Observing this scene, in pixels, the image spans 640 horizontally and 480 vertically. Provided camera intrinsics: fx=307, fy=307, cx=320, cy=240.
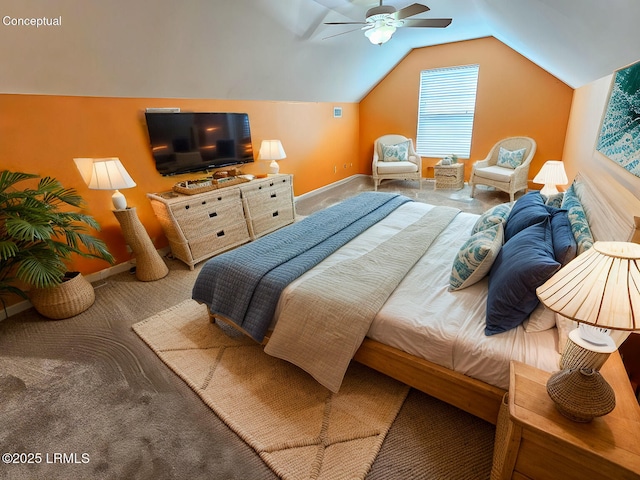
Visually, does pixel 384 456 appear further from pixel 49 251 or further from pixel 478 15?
pixel 478 15

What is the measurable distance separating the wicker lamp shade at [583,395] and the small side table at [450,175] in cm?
460

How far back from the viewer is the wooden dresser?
3.06m

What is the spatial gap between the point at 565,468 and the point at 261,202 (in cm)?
339

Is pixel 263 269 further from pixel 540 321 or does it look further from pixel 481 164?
pixel 481 164

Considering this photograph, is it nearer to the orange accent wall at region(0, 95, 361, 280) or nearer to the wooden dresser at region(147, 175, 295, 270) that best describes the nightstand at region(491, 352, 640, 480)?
the wooden dresser at region(147, 175, 295, 270)

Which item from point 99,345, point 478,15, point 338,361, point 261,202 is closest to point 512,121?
point 478,15

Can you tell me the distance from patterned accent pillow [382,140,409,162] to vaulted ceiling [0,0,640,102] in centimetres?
189

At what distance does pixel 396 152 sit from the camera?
5.54 m

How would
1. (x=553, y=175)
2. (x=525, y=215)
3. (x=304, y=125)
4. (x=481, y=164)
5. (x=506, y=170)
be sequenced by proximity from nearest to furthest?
Answer: (x=525, y=215) → (x=553, y=175) → (x=506, y=170) → (x=481, y=164) → (x=304, y=125)

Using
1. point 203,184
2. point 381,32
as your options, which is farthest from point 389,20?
point 203,184

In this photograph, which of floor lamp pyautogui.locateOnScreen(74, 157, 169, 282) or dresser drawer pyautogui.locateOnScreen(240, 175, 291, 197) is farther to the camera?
dresser drawer pyautogui.locateOnScreen(240, 175, 291, 197)

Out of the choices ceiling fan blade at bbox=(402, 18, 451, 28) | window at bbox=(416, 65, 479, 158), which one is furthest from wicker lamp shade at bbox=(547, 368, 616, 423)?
window at bbox=(416, 65, 479, 158)

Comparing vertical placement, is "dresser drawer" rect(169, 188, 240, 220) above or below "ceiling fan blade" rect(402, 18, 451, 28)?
below

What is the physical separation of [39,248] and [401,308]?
2.59 meters
